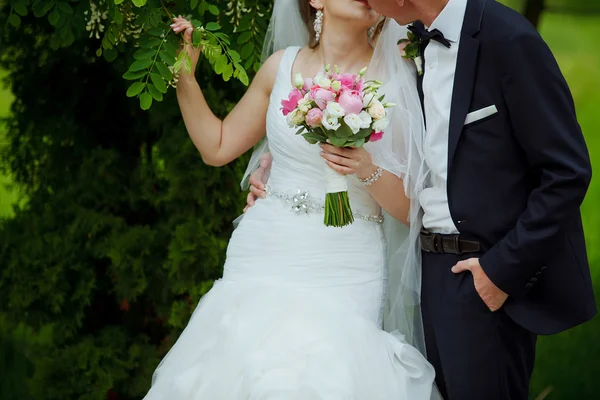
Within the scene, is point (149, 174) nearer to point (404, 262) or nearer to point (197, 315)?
point (197, 315)

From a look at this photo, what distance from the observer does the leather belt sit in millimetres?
2900

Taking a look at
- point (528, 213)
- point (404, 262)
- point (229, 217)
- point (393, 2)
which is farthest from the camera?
point (229, 217)

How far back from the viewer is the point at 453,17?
114 inches

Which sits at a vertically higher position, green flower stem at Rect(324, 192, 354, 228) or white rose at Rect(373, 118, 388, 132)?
white rose at Rect(373, 118, 388, 132)

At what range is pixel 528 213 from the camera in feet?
9.00

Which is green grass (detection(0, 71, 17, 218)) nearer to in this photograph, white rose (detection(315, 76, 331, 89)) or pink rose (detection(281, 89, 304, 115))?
pink rose (detection(281, 89, 304, 115))

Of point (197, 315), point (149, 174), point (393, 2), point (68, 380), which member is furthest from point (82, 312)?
point (393, 2)

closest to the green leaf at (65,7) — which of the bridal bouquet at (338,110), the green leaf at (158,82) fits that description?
the green leaf at (158,82)

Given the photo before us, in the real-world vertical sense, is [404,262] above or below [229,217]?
above

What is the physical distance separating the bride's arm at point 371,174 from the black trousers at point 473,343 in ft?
0.95

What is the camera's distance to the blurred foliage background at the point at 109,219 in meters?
4.75

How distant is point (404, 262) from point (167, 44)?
49.3 inches

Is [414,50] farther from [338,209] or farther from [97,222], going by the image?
[97,222]

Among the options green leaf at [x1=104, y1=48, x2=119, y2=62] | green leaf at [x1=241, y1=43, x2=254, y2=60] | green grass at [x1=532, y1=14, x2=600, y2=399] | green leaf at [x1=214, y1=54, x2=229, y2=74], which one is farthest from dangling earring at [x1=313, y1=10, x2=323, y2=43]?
green grass at [x1=532, y1=14, x2=600, y2=399]
